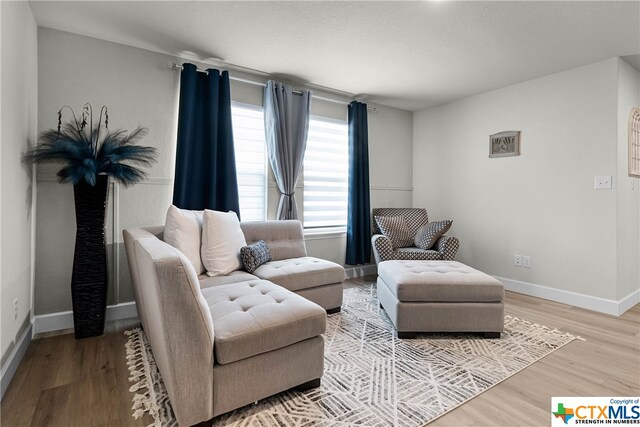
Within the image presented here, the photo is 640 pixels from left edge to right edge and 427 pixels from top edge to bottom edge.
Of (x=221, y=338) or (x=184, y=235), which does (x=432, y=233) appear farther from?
(x=221, y=338)

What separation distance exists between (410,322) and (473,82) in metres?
2.85

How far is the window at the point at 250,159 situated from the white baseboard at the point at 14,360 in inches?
75.9

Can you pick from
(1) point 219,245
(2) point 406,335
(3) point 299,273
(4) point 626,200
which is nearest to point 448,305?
(2) point 406,335

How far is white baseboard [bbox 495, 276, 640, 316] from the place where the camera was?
307cm

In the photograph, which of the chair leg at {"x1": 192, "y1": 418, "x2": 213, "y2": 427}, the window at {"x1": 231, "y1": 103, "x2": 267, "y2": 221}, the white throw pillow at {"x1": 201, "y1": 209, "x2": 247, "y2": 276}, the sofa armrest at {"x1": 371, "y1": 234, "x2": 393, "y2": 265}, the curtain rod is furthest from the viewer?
the sofa armrest at {"x1": 371, "y1": 234, "x2": 393, "y2": 265}

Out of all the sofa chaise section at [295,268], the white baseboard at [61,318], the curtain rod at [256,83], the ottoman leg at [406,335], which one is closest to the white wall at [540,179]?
the curtain rod at [256,83]

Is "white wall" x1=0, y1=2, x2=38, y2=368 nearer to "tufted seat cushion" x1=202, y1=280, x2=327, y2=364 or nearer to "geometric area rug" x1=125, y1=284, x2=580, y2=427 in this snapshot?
"geometric area rug" x1=125, y1=284, x2=580, y2=427

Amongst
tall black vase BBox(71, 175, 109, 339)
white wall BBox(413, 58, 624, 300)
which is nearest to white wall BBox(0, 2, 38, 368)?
tall black vase BBox(71, 175, 109, 339)

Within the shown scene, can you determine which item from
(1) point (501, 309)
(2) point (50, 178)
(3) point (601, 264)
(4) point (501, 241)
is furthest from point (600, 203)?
(2) point (50, 178)

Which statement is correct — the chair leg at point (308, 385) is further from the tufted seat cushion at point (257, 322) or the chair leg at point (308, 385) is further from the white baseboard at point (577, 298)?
the white baseboard at point (577, 298)

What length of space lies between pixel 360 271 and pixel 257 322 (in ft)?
9.78

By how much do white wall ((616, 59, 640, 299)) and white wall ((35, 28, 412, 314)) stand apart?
3704mm

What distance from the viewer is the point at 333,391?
70.1 inches

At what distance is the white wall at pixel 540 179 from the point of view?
3.13 metres
